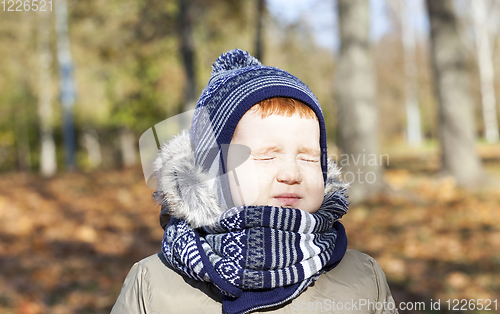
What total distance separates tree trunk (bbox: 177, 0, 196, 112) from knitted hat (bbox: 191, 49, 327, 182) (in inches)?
356

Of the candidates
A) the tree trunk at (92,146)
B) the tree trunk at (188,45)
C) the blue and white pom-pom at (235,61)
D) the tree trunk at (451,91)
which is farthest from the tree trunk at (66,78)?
the blue and white pom-pom at (235,61)

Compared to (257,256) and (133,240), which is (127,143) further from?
(257,256)

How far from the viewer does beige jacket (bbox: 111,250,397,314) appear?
5.41 ft

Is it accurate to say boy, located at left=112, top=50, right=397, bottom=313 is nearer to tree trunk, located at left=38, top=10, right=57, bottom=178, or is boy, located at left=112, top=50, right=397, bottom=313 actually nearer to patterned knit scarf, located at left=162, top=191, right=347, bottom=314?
patterned knit scarf, located at left=162, top=191, right=347, bottom=314

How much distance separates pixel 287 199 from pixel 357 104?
5.81m

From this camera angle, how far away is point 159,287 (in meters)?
1.70

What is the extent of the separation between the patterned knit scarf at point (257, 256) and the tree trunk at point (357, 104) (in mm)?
5566

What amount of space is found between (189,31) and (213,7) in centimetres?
129

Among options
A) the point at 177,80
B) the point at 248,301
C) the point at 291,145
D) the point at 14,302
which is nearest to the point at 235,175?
the point at 291,145

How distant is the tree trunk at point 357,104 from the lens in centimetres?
711

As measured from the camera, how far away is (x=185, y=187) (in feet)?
5.64

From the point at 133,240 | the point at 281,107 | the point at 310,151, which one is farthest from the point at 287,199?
the point at 133,240

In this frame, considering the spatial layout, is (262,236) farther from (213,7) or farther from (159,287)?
(213,7)

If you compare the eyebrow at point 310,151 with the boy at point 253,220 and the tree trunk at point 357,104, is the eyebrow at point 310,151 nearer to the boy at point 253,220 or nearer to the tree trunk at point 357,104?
the boy at point 253,220
